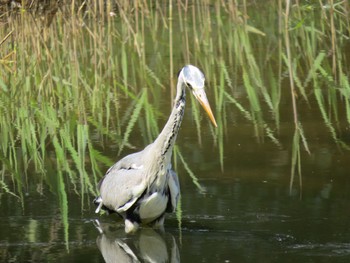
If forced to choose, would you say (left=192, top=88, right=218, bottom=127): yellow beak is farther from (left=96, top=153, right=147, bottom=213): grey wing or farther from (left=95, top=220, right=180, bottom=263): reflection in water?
(left=95, top=220, right=180, bottom=263): reflection in water

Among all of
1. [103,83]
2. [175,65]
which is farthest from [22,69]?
[175,65]

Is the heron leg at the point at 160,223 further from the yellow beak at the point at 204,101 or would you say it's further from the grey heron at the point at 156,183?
the yellow beak at the point at 204,101

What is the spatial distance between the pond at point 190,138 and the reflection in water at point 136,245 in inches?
0.5

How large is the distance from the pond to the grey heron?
0.41ft

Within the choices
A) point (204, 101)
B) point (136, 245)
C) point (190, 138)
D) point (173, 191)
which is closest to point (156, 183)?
point (173, 191)

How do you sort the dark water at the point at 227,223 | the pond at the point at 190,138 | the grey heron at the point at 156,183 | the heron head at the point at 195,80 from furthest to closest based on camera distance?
the grey heron at the point at 156,183
the heron head at the point at 195,80
the pond at the point at 190,138
the dark water at the point at 227,223

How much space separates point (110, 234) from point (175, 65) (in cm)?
460

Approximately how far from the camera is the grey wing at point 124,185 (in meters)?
5.80

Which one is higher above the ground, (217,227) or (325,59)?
(325,59)

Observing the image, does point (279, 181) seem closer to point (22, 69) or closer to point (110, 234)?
point (110, 234)

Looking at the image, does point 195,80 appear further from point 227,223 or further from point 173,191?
point 227,223

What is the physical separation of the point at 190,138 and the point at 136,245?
2026 millimetres

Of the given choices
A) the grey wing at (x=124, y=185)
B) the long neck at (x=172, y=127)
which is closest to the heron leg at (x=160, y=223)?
the grey wing at (x=124, y=185)

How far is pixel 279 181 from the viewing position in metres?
6.41
